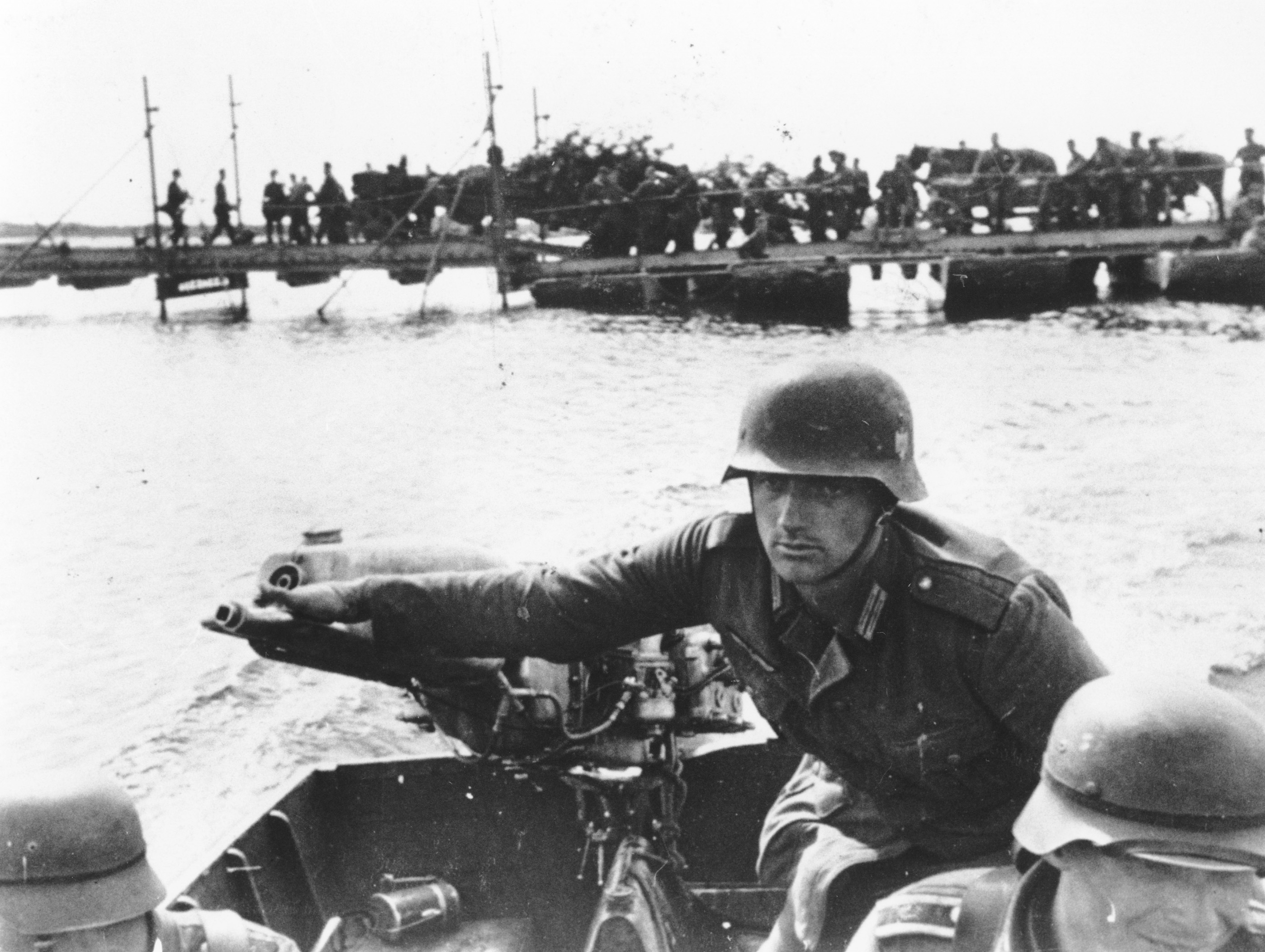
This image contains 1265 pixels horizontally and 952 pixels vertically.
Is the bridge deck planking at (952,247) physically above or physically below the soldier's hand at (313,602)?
above

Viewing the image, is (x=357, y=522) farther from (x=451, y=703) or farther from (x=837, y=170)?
(x=451, y=703)

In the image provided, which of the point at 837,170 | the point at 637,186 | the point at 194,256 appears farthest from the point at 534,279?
the point at 194,256

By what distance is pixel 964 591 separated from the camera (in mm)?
2887

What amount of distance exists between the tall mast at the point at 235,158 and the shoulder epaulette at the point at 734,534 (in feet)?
48.0

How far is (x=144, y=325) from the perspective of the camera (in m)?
22.7

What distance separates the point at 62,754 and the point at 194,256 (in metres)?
13.8

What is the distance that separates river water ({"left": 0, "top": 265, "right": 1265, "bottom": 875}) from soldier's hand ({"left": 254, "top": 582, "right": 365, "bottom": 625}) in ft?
22.8

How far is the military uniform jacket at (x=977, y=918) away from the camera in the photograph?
80.9 inches

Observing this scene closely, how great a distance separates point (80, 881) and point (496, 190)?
1210 cm

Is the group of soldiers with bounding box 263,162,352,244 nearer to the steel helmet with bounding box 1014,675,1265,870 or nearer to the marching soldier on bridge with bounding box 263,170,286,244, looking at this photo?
the marching soldier on bridge with bounding box 263,170,286,244

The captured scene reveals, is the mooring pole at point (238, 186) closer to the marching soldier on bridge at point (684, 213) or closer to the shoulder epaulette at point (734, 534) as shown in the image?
the marching soldier on bridge at point (684, 213)

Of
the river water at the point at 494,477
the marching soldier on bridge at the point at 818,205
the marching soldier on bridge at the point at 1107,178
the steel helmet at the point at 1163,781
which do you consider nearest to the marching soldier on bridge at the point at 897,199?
the marching soldier on bridge at the point at 818,205

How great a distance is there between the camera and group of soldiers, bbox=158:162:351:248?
22.0m

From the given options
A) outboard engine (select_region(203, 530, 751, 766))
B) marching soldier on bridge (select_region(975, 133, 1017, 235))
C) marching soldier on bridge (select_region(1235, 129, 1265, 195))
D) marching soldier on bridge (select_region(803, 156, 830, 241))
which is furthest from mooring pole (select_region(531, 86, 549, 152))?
outboard engine (select_region(203, 530, 751, 766))
